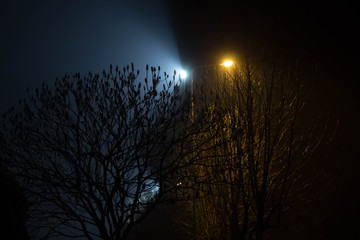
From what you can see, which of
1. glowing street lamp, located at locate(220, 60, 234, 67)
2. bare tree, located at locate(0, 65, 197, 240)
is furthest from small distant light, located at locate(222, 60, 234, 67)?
bare tree, located at locate(0, 65, 197, 240)

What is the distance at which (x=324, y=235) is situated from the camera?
9.69 meters

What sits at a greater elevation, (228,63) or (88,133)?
(228,63)

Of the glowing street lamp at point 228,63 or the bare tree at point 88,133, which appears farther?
the glowing street lamp at point 228,63

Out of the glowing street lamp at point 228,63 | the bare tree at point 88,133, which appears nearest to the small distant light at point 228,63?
the glowing street lamp at point 228,63

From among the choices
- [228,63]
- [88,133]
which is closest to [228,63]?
[228,63]

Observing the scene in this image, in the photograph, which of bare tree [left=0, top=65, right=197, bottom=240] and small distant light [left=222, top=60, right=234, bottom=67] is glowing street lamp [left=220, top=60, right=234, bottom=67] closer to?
small distant light [left=222, top=60, right=234, bottom=67]

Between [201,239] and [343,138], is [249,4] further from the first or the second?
[201,239]

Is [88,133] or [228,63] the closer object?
[88,133]

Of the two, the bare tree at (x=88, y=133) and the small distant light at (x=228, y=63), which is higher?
the small distant light at (x=228, y=63)

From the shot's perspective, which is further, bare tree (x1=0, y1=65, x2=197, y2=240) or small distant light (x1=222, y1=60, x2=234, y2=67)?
small distant light (x1=222, y1=60, x2=234, y2=67)

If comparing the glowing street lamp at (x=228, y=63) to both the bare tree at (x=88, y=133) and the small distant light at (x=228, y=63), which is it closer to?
the small distant light at (x=228, y=63)

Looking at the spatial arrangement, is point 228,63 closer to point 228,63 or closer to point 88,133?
point 228,63

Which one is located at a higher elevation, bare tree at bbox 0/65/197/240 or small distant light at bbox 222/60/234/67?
small distant light at bbox 222/60/234/67

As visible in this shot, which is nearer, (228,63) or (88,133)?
(88,133)
